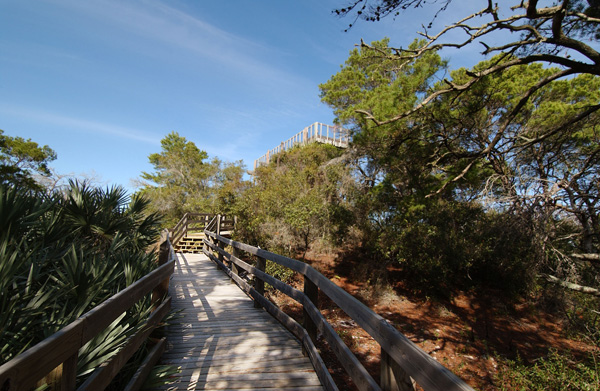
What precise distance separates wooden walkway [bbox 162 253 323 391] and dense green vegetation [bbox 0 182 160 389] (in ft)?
2.32

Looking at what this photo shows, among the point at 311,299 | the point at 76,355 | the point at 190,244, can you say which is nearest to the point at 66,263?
the point at 76,355

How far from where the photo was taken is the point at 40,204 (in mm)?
4547

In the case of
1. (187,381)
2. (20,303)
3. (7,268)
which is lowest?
(187,381)

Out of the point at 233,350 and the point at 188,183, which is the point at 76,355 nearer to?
the point at 233,350

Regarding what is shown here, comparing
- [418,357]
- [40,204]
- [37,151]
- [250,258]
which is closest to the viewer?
[418,357]

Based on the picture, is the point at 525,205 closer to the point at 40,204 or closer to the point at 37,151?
the point at 40,204

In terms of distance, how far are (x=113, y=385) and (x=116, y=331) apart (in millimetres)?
531

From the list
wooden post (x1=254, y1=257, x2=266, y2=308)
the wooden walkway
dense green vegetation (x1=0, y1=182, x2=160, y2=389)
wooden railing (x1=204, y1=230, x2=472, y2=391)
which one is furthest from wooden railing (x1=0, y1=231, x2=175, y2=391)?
wooden post (x1=254, y1=257, x2=266, y2=308)

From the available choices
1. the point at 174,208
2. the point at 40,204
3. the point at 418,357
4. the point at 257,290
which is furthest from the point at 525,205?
the point at 174,208

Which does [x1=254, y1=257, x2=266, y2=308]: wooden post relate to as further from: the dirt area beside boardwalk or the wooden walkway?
the dirt area beside boardwalk

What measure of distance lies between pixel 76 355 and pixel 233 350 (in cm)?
207

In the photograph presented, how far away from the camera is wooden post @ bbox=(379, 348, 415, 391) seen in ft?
5.14

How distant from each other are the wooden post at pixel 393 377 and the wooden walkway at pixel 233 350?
1.18 meters

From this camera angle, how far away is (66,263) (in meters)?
2.88
